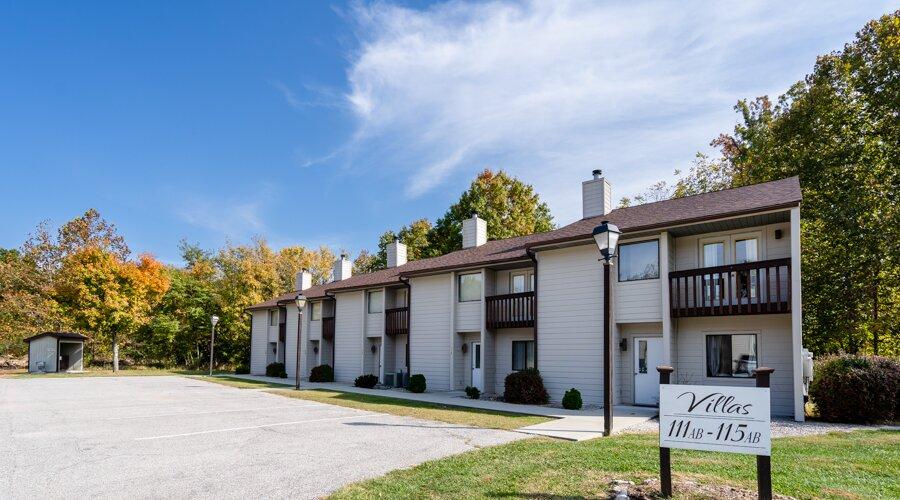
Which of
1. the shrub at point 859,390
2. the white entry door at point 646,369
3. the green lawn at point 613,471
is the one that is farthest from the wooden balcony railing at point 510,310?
the green lawn at point 613,471

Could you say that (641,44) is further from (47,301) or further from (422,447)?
(47,301)

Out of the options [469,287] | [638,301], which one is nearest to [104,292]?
[469,287]

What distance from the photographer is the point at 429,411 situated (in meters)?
13.6

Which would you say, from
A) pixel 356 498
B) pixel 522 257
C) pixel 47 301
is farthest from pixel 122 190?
pixel 356 498

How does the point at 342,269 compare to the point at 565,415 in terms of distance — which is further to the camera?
the point at 342,269

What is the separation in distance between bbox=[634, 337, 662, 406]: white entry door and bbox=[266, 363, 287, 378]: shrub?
66.1 feet

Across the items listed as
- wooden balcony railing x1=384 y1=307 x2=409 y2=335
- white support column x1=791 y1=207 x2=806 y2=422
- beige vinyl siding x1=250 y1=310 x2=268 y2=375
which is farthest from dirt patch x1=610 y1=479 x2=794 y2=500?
beige vinyl siding x1=250 y1=310 x2=268 y2=375

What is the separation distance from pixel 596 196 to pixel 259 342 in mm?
23792

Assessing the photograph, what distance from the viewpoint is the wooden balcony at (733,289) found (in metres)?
12.6

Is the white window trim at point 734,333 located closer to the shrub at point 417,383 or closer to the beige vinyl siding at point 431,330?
the beige vinyl siding at point 431,330

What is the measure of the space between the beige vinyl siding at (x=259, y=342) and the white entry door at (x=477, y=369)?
17383 millimetres

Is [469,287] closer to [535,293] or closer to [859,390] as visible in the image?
[535,293]

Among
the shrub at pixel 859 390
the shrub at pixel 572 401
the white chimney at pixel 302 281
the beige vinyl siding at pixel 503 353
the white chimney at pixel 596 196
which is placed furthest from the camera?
the white chimney at pixel 302 281

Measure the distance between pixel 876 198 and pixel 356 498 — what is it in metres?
22.2
